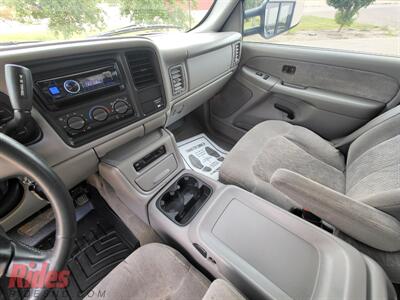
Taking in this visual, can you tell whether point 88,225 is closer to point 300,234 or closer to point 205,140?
point 300,234

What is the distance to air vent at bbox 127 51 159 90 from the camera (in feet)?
2.61

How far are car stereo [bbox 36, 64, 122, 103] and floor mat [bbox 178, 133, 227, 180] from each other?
3.00 ft

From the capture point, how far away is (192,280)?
28.0 inches

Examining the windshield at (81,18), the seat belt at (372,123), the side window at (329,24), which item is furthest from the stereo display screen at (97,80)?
the side window at (329,24)

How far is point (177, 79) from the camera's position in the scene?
1143mm

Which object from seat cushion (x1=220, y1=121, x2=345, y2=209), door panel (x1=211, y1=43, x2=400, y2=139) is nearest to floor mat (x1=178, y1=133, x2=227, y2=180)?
door panel (x1=211, y1=43, x2=400, y2=139)

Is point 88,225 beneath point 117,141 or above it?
beneath

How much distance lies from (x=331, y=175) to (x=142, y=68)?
1004 mm

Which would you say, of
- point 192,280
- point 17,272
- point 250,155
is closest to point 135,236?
point 192,280

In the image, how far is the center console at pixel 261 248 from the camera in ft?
1.81

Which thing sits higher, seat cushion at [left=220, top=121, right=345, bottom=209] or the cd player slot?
the cd player slot

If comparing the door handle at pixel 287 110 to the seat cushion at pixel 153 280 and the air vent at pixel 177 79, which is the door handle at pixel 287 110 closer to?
the air vent at pixel 177 79

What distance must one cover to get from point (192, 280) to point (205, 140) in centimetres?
132

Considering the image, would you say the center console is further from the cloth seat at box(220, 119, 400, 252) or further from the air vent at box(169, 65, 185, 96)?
the air vent at box(169, 65, 185, 96)
